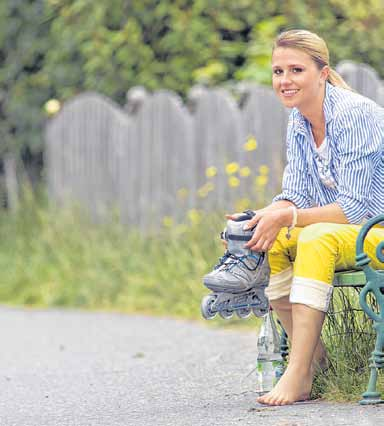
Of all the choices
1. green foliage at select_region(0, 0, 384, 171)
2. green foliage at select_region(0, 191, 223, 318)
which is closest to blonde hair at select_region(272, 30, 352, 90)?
green foliage at select_region(0, 191, 223, 318)

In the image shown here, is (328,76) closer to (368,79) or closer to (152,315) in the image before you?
(368,79)

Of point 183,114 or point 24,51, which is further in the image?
point 24,51

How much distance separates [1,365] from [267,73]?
4322 millimetres

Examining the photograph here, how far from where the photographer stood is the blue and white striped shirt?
4.63 meters

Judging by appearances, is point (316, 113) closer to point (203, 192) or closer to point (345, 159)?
point (345, 159)

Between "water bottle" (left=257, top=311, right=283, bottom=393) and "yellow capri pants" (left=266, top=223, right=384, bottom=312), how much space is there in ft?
1.20

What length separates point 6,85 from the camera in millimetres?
12625

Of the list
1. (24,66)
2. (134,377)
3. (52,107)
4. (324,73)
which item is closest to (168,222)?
(52,107)

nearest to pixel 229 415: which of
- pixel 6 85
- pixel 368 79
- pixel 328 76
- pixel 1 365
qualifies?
pixel 328 76

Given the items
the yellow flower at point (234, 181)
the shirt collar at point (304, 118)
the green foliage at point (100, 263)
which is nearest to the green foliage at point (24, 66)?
the green foliage at point (100, 263)

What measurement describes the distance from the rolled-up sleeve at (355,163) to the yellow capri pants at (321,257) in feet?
0.28

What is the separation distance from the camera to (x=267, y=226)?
4.55 metres

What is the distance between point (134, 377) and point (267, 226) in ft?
5.22

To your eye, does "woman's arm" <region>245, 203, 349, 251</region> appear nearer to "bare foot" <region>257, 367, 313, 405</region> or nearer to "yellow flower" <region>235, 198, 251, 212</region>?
"bare foot" <region>257, 367, 313, 405</region>
